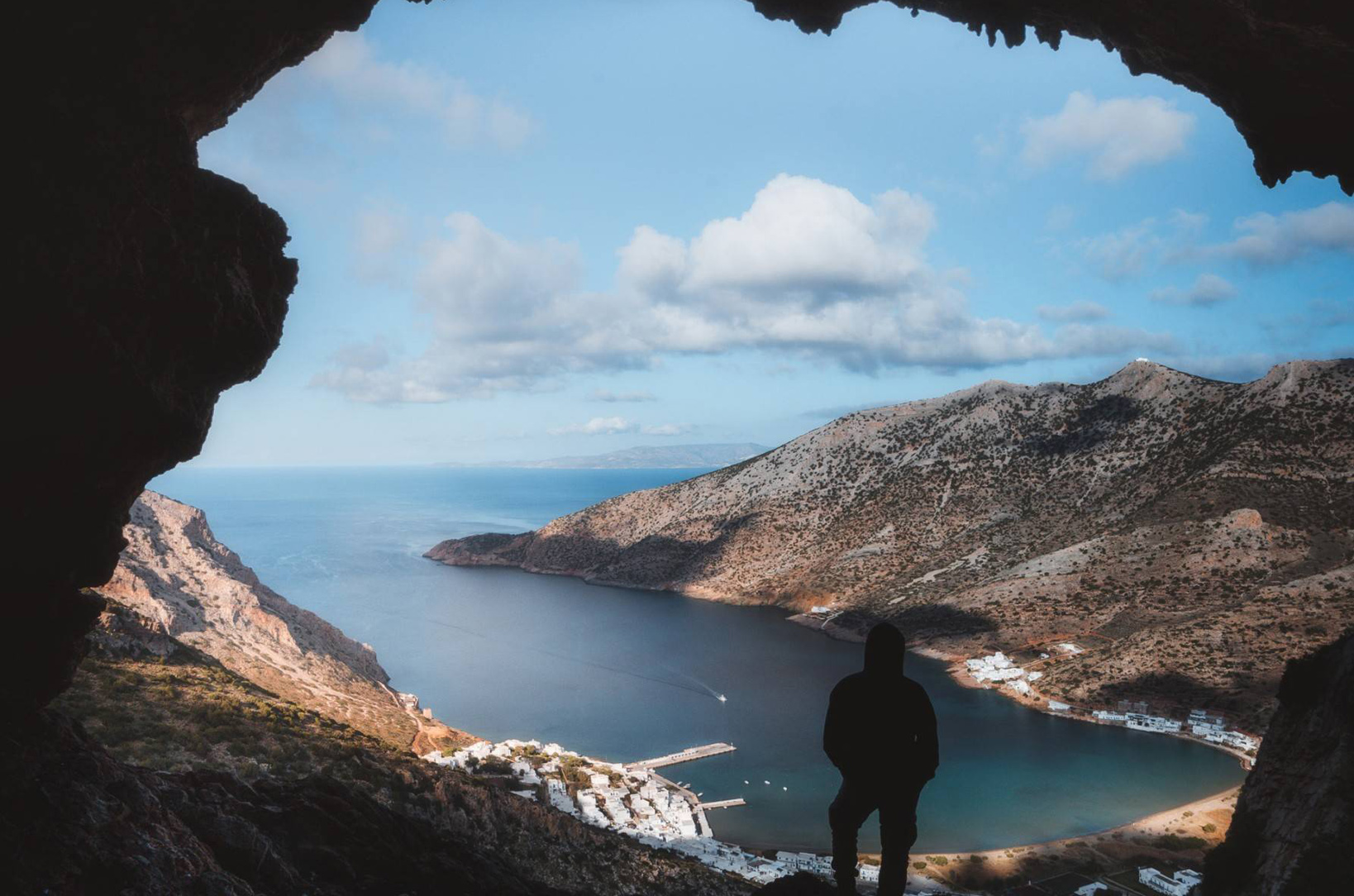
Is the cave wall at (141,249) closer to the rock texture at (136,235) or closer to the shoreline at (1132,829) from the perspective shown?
the rock texture at (136,235)

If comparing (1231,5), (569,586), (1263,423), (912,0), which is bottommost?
(569,586)

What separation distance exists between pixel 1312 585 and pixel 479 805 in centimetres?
6016

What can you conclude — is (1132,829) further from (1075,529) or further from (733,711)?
(1075,529)

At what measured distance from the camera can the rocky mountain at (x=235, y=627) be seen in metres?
37.8

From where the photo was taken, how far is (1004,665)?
65.4 metres

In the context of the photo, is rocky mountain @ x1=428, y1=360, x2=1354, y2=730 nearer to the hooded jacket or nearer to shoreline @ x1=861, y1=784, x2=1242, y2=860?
shoreline @ x1=861, y1=784, x2=1242, y2=860

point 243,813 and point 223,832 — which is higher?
point 223,832

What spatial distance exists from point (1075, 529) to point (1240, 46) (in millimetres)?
78289

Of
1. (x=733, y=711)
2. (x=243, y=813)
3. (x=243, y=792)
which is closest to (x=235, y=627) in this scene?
(x=733, y=711)

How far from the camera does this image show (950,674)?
222 ft

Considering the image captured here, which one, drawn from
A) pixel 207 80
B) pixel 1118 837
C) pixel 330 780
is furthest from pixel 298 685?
pixel 1118 837

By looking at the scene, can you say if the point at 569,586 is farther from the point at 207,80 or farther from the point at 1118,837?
Result: the point at 207,80

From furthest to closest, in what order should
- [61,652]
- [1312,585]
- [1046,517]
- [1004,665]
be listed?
[1046,517] < [1004,665] < [1312,585] < [61,652]

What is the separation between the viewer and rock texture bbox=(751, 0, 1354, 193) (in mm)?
7785
